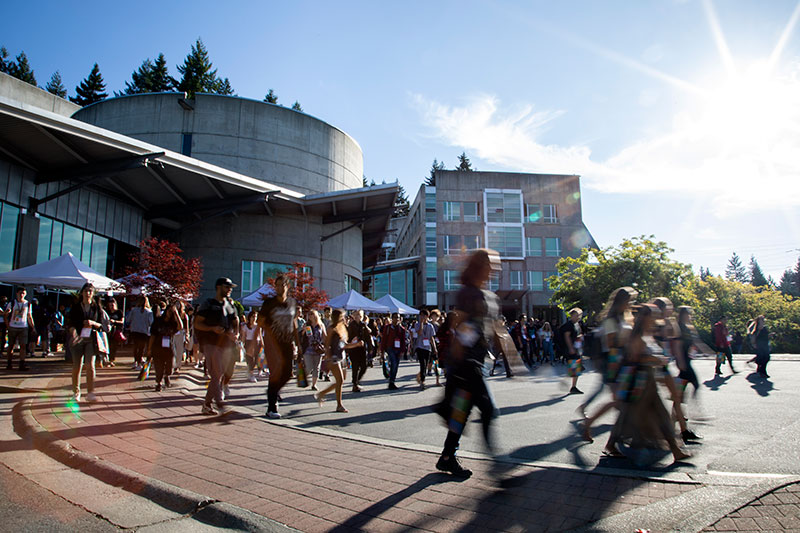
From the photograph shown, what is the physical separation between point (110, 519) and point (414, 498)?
2.06 meters

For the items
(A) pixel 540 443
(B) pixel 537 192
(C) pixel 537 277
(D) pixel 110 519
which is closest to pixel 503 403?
(A) pixel 540 443

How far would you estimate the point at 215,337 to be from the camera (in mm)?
6781

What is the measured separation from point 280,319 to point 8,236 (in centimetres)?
1528

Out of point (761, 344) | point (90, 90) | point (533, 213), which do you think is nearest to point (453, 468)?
point (761, 344)

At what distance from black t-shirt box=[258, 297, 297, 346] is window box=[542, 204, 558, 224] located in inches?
1734

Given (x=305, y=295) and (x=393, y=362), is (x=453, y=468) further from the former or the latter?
(x=305, y=295)

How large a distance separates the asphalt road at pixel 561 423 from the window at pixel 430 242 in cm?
3498

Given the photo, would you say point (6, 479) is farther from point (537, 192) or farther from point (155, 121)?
point (537, 192)

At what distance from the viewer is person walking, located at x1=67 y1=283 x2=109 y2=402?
22.7 ft

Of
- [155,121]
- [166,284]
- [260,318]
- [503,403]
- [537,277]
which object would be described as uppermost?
[155,121]

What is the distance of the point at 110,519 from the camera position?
322 centimetres

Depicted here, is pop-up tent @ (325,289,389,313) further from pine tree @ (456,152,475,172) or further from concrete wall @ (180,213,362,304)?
pine tree @ (456,152,475,172)

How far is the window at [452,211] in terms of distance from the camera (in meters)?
46.6

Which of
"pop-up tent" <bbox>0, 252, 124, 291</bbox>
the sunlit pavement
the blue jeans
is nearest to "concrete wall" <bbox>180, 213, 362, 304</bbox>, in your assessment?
"pop-up tent" <bbox>0, 252, 124, 291</bbox>
